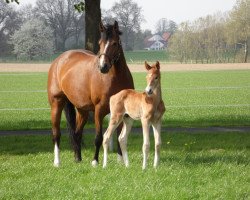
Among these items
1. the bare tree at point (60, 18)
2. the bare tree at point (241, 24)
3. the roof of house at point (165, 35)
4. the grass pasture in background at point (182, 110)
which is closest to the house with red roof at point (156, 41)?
the roof of house at point (165, 35)

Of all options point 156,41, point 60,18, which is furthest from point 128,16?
point 156,41

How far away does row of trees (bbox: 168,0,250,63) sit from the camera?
2943 inches

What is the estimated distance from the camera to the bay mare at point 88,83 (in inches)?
317

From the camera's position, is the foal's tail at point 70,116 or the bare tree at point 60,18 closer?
the foal's tail at point 70,116

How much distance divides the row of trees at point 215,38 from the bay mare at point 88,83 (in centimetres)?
6383

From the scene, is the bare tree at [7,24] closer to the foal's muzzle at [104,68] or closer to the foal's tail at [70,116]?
the foal's tail at [70,116]

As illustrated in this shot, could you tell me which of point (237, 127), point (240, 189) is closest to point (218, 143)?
point (237, 127)

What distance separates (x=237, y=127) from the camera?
594 inches

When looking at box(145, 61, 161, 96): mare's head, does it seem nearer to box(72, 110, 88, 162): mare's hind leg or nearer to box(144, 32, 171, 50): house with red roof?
box(72, 110, 88, 162): mare's hind leg

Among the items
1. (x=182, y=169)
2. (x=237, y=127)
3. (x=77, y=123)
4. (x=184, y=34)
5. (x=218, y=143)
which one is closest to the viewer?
(x=182, y=169)

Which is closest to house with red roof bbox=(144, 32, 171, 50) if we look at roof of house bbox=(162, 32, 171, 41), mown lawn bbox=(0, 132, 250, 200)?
Answer: roof of house bbox=(162, 32, 171, 41)

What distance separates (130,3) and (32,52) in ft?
63.6

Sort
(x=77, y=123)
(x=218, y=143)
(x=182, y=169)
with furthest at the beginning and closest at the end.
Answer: (x=218, y=143)
(x=77, y=123)
(x=182, y=169)

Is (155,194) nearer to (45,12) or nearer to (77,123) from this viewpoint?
(77,123)
